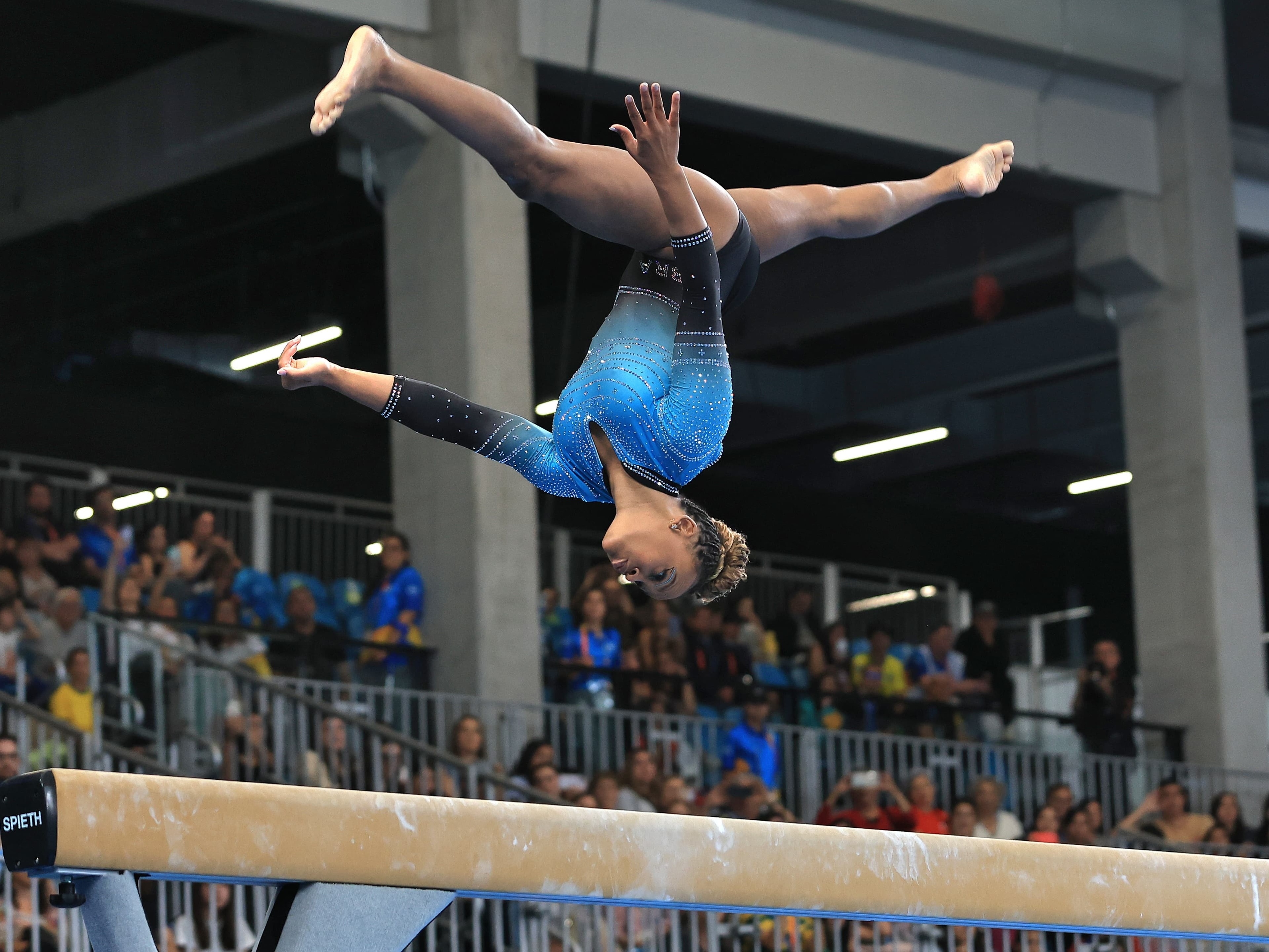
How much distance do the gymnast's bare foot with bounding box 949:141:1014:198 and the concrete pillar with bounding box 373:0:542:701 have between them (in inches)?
182

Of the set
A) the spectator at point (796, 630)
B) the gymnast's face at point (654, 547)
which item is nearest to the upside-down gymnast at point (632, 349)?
the gymnast's face at point (654, 547)

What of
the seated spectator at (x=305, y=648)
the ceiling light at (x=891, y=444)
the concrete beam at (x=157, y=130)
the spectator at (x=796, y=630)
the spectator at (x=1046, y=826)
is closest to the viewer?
the seated spectator at (x=305, y=648)

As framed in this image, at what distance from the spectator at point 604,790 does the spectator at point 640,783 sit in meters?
0.10

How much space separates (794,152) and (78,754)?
7.59 m

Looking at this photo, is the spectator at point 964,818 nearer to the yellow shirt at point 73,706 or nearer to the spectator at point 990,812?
the spectator at point 990,812

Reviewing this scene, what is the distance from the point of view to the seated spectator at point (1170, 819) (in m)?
9.80

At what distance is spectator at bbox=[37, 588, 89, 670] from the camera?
7.75 meters

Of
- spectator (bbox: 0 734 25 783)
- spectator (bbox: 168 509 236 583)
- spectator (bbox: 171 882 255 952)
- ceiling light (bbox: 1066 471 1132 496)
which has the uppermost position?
ceiling light (bbox: 1066 471 1132 496)

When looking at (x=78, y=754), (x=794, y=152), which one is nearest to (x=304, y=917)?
(x=78, y=754)

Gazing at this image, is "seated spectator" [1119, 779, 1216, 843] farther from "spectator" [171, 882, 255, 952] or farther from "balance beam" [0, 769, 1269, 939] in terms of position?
"balance beam" [0, 769, 1269, 939]

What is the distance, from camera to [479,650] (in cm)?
872

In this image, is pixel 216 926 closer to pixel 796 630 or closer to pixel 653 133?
pixel 653 133

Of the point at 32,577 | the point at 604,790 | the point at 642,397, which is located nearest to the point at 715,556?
the point at 642,397

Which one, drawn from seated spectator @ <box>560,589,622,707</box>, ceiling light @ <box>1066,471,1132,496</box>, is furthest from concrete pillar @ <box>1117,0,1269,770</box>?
ceiling light @ <box>1066,471,1132,496</box>
